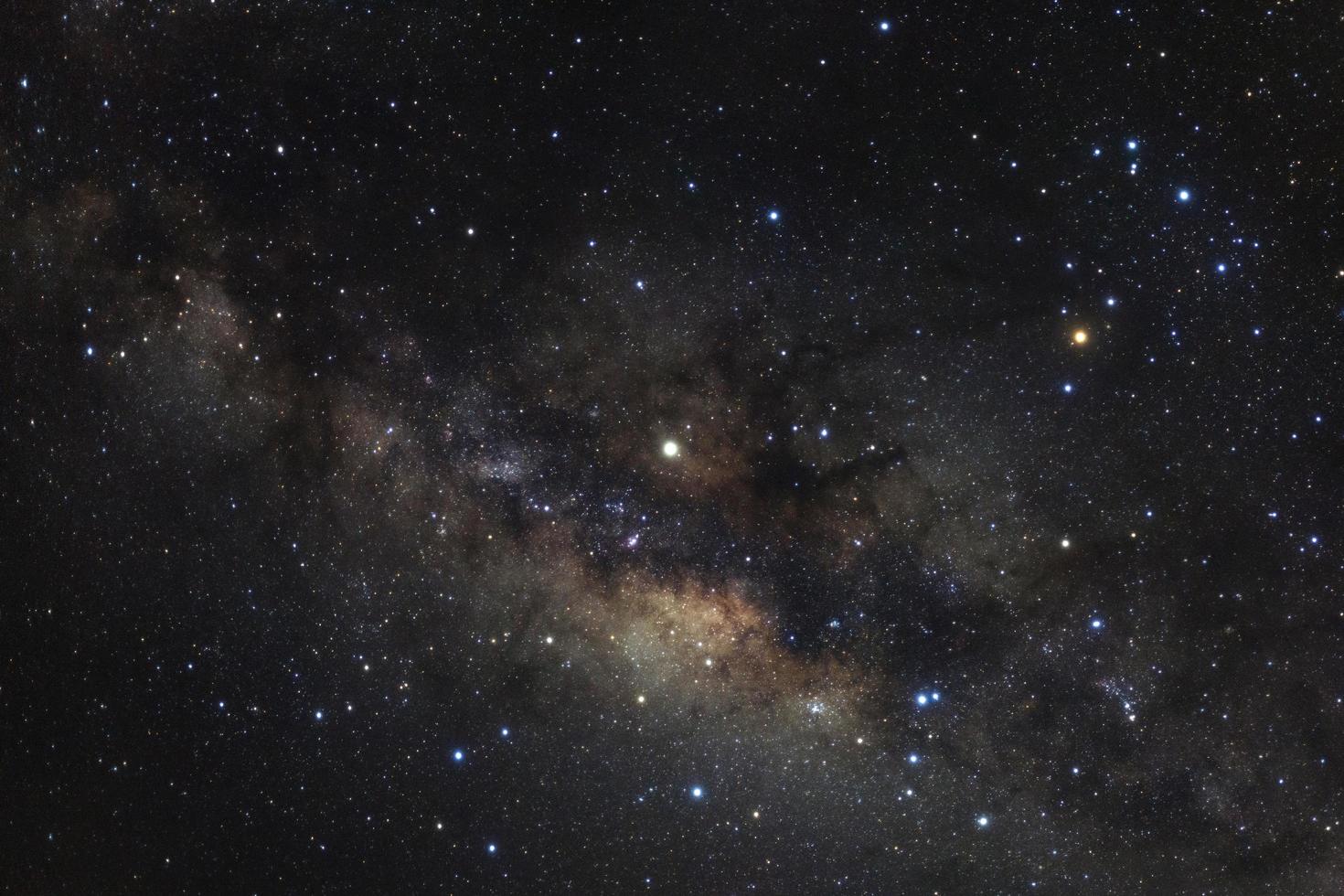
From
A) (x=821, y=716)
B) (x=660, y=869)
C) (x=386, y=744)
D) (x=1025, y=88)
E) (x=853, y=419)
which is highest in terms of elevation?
(x=1025, y=88)

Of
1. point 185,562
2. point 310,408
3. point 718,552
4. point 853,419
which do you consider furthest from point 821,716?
point 185,562

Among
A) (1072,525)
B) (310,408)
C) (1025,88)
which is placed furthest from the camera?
(310,408)

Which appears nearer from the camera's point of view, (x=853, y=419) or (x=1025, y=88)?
(x=1025, y=88)

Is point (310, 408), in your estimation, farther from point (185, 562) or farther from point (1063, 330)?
point (1063, 330)

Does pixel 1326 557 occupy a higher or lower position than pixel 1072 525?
lower

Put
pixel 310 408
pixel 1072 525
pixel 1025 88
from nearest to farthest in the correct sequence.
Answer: pixel 1025 88 < pixel 1072 525 < pixel 310 408

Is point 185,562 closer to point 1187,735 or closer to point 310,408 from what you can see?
point 310,408
